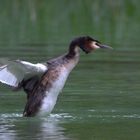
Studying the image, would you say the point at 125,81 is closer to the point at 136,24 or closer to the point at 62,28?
the point at 62,28

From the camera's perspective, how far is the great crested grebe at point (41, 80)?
1300cm

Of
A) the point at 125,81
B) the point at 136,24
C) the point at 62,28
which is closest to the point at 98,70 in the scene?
the point at 125,81

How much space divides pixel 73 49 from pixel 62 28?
1340 centimetres

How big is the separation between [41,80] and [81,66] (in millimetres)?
5546

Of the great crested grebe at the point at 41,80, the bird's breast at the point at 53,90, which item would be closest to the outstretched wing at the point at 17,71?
the great crested grebe at the point at 41,80

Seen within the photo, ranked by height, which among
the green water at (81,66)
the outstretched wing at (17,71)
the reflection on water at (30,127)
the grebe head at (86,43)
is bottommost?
the green water at (81,66)

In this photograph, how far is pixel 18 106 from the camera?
14.0 m

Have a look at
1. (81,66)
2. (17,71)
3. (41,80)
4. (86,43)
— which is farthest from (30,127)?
(81,66)

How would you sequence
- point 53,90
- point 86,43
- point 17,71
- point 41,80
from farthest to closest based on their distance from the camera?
1. point 86,43
2. point 41,80
3. point 53,90
4. point 17,71

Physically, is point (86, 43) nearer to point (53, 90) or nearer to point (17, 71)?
point (53, 90)

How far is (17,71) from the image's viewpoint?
13.0 metres

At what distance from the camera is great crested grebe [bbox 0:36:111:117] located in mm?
13000

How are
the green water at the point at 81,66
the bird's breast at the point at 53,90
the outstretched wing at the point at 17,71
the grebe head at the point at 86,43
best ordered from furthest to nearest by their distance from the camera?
the grebe head at the point at 86,43, the bird's breast at the point at 53,90, the outstretched wing at the point at 17,71, the green water at the point at 81,66

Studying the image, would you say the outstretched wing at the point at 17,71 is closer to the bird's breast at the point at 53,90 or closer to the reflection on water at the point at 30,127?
the bird's breast at the point at 53,90
